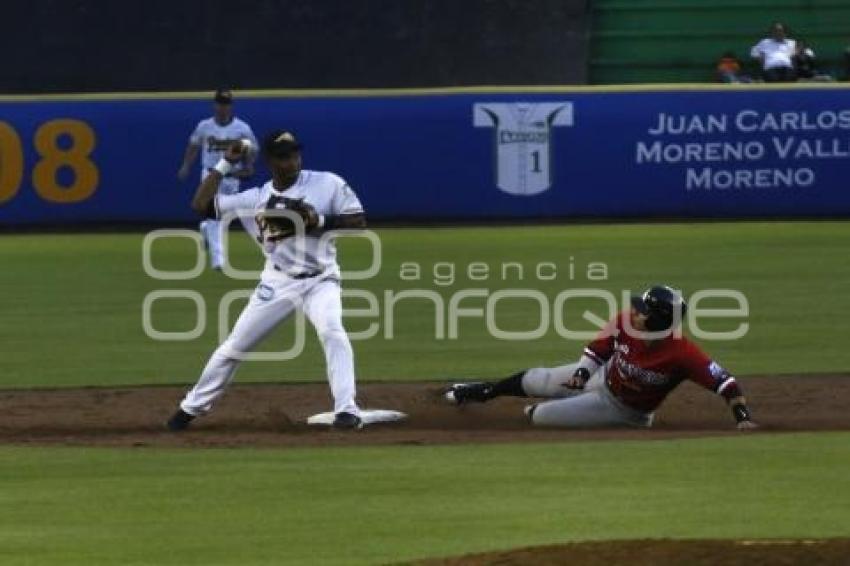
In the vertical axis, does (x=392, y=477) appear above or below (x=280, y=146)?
below

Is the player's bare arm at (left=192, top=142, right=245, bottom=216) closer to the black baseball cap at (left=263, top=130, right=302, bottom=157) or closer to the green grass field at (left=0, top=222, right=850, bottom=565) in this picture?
the black baseball cap at (left=263, top=130, right=302, bottom=157)

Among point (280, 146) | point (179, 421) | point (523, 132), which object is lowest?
point (179, 421)

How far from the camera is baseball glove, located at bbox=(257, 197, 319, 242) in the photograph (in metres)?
12.2

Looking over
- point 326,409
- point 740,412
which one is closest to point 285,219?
point 326,409

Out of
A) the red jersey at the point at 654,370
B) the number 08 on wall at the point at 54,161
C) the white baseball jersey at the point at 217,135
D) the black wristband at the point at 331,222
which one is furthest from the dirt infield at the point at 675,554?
the number 08 on wall at the point at 54,161

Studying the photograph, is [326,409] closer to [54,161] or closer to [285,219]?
[285,219]

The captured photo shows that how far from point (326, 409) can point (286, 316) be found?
5.10 ft

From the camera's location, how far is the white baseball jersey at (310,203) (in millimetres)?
12352

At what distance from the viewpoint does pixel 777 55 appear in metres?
29.2

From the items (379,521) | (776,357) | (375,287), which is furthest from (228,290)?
(379,521)

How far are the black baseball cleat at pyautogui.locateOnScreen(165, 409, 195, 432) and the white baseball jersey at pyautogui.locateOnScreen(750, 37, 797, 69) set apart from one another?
707 inches

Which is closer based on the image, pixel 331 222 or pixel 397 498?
pixel 397 498

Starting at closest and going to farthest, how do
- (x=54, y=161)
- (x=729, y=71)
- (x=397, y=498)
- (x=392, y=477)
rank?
(x=397, y=498) < (x=392, y=477) < (x=54, y=161) < (x=729, y=71)

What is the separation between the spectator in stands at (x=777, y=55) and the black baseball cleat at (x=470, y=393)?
16369 millimetres
